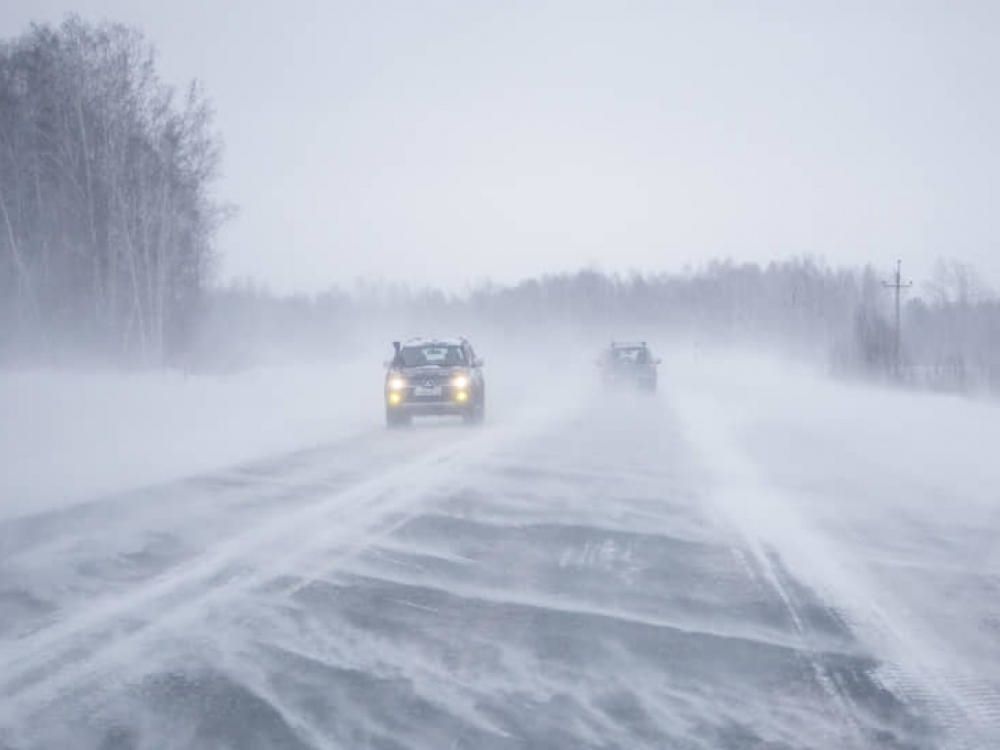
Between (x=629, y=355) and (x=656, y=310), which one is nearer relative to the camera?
(x=629, y=355)

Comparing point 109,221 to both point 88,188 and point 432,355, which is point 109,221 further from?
point 432,355

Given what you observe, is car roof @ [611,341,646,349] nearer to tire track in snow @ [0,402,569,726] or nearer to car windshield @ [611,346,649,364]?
car windshield @ [611,346,649,364]

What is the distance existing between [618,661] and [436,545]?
3.92 meters

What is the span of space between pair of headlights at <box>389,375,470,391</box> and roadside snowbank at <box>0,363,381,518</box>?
1.34 metres

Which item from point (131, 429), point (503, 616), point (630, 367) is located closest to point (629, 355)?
point (630, 367)

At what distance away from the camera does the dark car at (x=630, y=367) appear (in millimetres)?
43719

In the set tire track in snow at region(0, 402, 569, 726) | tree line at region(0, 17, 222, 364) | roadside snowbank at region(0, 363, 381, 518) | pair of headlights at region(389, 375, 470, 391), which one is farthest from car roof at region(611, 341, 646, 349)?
tire track in snow at region(0, 402, 569, 726)

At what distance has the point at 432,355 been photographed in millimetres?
25891

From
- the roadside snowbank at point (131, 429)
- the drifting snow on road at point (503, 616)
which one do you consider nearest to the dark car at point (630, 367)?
the roadside snowbank at point (131, 429)

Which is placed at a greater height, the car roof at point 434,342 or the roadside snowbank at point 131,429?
the car roof at point 434,342

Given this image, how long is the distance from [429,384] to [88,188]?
827 inches

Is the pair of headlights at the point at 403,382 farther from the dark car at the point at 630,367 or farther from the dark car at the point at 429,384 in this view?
the dark car at the point at 630,367

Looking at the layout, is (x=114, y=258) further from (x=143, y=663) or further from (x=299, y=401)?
(x=143, y=663)

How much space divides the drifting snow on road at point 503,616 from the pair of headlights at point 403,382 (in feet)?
33.2
